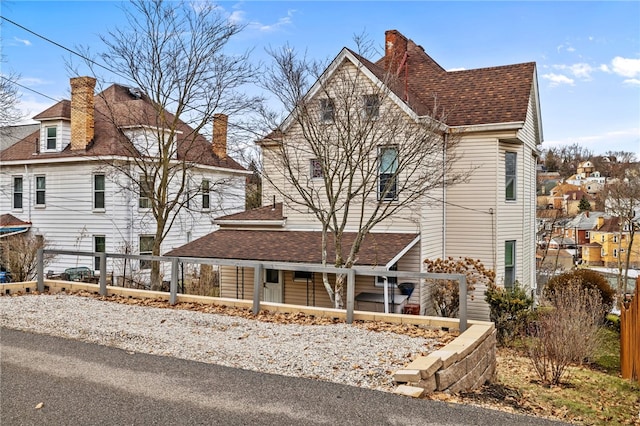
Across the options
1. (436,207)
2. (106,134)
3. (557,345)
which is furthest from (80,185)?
(557,345)

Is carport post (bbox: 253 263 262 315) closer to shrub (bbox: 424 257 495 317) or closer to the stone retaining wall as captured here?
the stone retaining wall

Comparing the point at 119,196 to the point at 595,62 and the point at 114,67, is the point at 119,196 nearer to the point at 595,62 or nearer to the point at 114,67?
the point at 114,67

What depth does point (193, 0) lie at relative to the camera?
12.9 m

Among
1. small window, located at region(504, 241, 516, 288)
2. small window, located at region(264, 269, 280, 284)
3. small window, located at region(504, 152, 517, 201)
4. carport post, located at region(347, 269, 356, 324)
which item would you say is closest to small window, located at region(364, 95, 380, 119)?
carport post, located at region(347, 269, 356, 324)

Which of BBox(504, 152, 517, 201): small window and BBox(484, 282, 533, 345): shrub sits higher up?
BBox(504, 152, 517, 201): small window

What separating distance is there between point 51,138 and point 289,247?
1308cm

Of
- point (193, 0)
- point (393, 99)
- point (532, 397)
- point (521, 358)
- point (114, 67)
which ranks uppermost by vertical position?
point (193, 0)

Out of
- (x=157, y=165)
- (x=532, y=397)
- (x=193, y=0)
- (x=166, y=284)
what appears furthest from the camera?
(x=166, y=284)

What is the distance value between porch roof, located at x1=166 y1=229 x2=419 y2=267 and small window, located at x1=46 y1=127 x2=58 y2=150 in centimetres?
977

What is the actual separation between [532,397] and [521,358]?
4746mm

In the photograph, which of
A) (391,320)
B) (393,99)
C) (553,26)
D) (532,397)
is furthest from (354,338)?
(553,26)

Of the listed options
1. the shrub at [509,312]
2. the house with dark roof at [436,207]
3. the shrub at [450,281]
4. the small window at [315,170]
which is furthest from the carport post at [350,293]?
the small window at [315,170]

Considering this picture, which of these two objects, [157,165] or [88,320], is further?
[157,165]

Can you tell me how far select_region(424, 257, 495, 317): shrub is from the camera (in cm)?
1366
